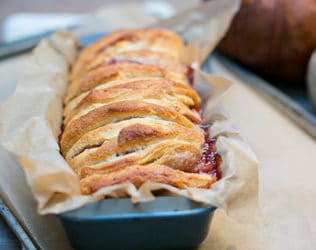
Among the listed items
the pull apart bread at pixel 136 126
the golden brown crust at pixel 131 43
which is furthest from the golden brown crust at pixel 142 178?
the golden brown crust at pixel 131 43

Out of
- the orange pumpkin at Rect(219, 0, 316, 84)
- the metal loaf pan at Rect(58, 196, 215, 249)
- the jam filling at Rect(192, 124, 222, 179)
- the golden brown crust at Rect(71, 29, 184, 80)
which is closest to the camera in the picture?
the metal loaf pan at Rect(58, 196, 215, 249)

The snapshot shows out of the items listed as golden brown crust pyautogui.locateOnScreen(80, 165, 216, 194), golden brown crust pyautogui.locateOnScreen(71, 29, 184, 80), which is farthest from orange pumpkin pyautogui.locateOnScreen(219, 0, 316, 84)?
golden brown crust pyautogui.locateOnScreen(80, 165, 216, 194)

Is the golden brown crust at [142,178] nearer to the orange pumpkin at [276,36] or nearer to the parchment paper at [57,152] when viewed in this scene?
the parchment paper at [57,152]

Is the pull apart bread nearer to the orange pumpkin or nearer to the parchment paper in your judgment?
the parchment paper

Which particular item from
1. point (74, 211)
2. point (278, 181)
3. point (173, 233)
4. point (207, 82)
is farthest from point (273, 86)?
point (74, 211)

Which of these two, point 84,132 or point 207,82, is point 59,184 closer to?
point 84,132

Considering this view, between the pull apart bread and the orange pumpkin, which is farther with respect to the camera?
the orange pumpkin

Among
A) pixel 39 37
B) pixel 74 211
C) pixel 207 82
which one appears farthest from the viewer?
pixel 39 37
